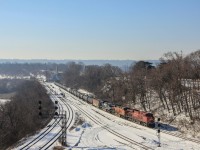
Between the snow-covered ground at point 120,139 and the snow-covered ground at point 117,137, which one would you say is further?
the snow-covered ground at point 120,139

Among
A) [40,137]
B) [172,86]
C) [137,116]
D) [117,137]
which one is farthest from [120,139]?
[172,86]

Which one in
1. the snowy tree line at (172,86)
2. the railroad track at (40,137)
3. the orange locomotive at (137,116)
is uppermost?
the snowy tree line at (172,86)

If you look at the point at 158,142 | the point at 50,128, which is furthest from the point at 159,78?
the point at 158,142

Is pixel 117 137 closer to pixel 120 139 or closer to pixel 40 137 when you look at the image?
pixel 120 139

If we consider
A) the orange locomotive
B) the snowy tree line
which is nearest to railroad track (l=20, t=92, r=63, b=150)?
the orange locomotive

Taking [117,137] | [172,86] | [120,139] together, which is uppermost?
[172,86]

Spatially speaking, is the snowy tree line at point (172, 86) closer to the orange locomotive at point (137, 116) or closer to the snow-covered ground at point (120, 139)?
the orange locomotive at point (137, 116)

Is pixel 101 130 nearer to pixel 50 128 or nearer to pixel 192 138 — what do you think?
pixel 50 128

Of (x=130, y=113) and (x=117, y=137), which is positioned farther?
(x=130, y=113)

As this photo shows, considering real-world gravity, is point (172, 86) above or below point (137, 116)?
above

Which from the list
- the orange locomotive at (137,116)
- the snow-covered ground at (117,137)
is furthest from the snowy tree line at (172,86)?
the snow-covered ground at (117,137)

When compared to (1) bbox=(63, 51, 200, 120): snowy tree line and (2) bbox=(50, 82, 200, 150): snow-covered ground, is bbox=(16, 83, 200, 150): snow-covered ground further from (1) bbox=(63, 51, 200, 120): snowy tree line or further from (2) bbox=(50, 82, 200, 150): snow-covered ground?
(1) bbox=(63, 51, 200, 120): snowy tree line

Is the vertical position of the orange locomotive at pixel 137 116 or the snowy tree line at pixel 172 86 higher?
the snowy tree line at pixel 172 86

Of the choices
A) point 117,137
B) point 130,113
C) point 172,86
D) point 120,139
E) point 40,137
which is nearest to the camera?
point 120,139
